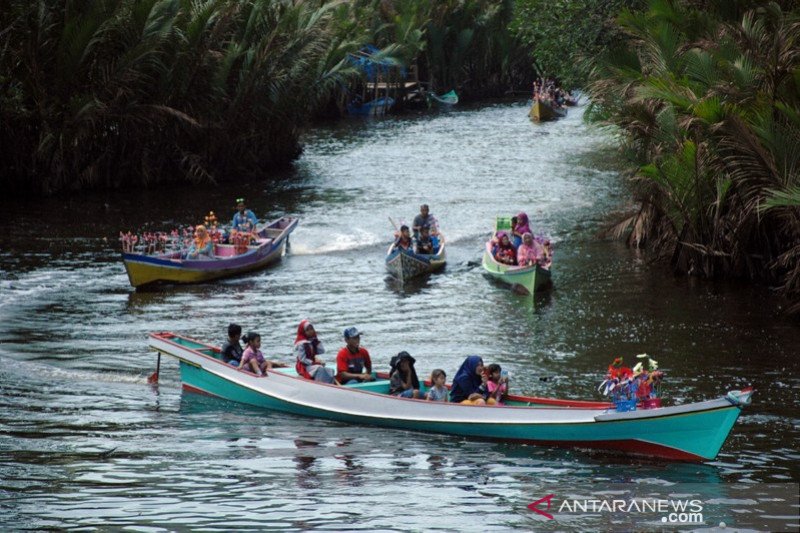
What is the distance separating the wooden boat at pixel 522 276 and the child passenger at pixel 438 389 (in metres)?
10.6

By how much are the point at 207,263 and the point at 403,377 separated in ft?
41.6

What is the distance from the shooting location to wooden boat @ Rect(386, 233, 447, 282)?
32.1 m

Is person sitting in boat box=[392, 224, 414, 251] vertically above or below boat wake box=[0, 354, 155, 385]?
above

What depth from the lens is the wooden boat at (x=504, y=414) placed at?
1816 centimetres

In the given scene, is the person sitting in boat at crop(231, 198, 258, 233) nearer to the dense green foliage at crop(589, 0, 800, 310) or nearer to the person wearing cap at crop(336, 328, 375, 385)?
the dense green foliage at crop(589, 0, 800, 310)

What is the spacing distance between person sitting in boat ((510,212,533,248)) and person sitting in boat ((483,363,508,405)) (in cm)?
1248

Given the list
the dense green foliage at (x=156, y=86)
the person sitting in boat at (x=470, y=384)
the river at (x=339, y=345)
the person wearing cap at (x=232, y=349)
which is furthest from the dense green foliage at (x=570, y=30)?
the person sitting in boat at (x=470, y=384)

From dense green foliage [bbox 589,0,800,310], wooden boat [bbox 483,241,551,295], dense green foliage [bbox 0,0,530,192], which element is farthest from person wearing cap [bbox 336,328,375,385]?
dense green foliage [bbox 0,0,530,192]

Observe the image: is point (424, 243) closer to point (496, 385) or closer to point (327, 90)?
point (496, 385)

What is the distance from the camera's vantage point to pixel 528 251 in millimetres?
31781

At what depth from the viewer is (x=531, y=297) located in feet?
99.7

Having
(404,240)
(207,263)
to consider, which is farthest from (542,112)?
(207,263)

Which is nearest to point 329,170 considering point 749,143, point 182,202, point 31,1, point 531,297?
point 182,202

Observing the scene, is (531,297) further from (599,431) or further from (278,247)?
(599,431)
